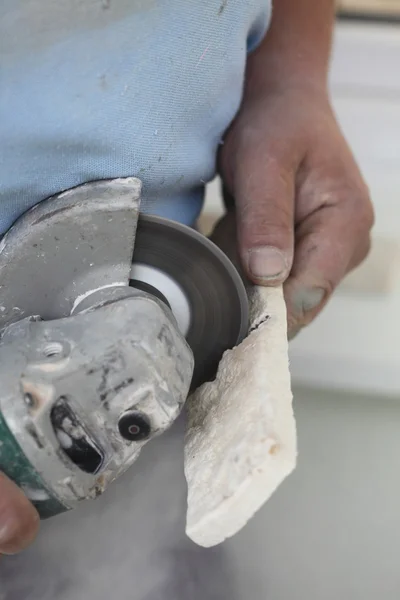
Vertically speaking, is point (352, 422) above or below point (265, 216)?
below

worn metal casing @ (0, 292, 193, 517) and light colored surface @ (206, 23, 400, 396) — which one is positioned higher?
worn metal casing @ (0, 292, 193, 517)

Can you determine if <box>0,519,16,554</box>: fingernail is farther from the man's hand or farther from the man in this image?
the man's hand

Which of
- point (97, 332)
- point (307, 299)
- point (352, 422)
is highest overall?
point (97, 332)

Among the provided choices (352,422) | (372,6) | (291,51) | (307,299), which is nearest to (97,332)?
(307,299)

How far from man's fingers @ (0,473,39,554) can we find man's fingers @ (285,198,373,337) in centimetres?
31

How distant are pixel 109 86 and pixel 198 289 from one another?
17 centimetres

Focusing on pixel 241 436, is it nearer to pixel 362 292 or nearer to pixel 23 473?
pixel 23 473

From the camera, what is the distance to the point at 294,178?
610 millimetres

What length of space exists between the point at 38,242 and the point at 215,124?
7.8 inches

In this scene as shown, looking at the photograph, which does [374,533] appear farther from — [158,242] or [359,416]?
[158,242]

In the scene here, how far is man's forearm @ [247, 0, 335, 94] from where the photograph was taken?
0.67 m

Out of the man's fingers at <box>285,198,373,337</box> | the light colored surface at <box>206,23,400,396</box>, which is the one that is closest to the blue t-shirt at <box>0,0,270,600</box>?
the man's fingers at <box>285,198,373,337</box>

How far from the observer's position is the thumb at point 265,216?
21.0 inches

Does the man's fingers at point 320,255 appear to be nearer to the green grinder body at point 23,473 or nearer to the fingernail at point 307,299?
the fingernail at point 307,299
